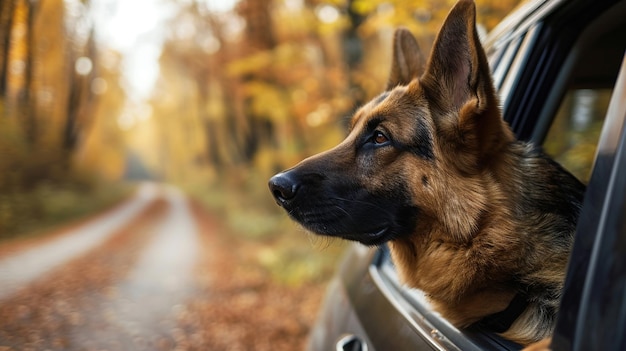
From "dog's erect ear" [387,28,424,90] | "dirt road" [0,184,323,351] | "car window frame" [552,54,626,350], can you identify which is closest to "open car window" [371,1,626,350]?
"dog's erect ear" [387,28,424,90]

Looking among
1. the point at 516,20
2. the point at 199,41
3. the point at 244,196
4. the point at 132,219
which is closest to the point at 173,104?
the point at 199,41

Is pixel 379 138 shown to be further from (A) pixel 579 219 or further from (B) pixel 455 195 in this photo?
(A) pixel 579 219

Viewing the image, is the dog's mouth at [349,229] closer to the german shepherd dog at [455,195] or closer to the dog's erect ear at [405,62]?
the german shepherd dog at [455,195]

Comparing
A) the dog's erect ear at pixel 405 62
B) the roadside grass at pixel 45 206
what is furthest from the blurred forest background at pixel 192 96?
the dog's erect ear at pixel 405 62

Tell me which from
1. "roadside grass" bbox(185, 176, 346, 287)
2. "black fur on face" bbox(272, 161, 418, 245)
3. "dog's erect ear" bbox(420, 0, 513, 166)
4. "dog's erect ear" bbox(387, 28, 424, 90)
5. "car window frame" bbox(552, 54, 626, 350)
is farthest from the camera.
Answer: "roadside grass" bbox(185, 176, 346, 287)

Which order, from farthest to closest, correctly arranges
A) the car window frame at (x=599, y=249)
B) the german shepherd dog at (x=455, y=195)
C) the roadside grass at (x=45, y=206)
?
the roadside grass at (x=45, y=206) → the german shepherd dog at (x=455, y=195) → the car window frame at (x=599, y=249)

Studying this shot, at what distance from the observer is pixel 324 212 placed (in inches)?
91.7

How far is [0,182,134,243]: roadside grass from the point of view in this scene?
306 centimetres

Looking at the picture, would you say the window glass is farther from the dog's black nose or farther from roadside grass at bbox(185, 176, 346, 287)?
roadside grass at bbox(185, 176, 346, 287)

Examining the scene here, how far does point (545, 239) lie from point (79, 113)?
4.89 m

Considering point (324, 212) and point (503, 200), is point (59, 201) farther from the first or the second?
point (503, 200)

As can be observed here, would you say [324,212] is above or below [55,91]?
below

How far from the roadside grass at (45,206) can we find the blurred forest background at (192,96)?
0.05 feet

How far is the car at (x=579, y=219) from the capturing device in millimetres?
1097
